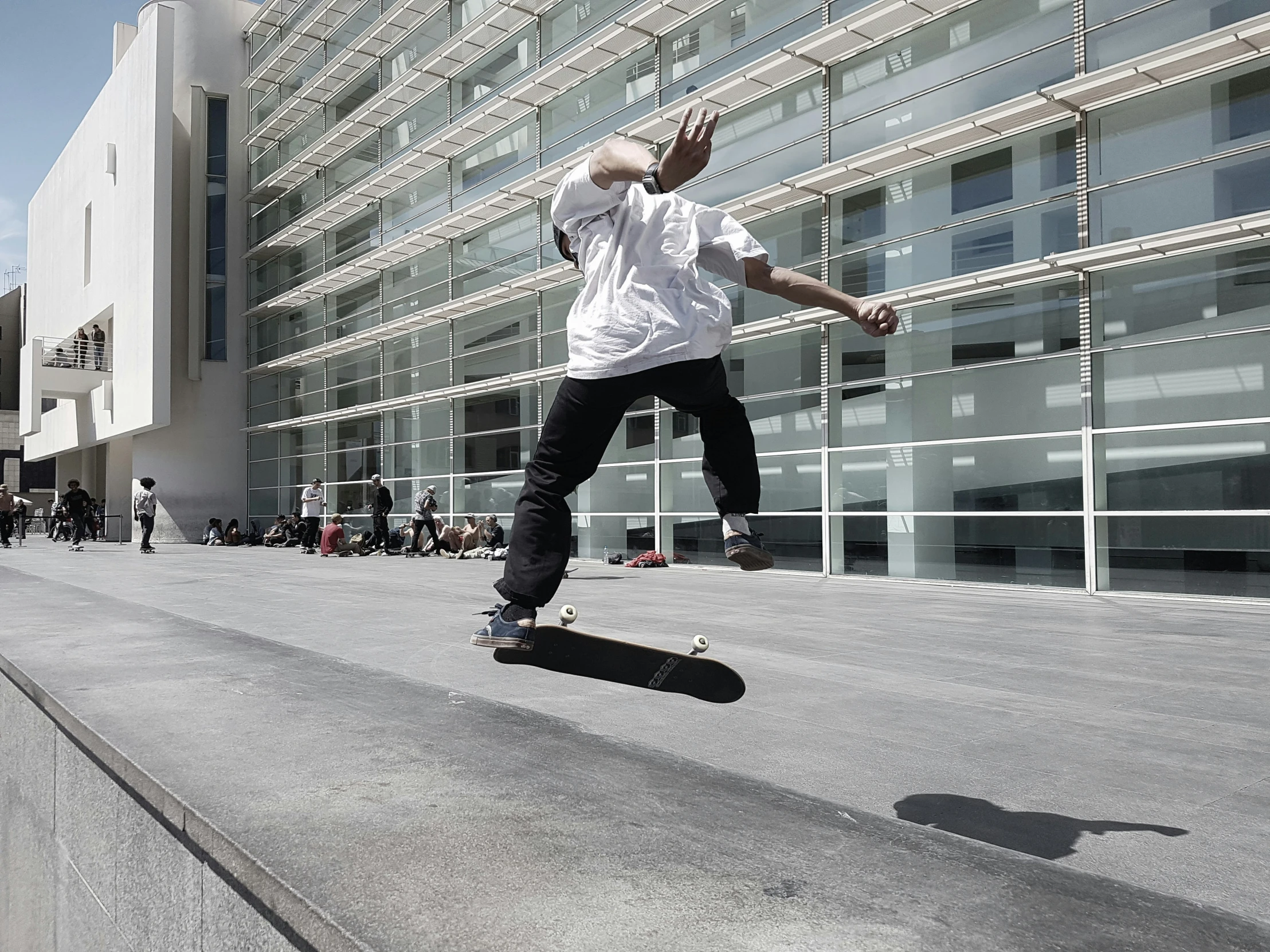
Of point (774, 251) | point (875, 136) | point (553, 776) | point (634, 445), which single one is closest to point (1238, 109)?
point (875, 136)

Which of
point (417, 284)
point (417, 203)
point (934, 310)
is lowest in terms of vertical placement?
point (934, 310)

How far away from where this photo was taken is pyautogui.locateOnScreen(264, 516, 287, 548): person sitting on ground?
30.1m

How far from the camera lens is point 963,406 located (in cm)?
1411

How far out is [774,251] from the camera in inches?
673

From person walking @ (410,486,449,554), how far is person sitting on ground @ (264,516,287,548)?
344 inches

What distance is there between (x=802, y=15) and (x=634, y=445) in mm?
8598

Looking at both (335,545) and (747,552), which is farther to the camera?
(335,545)

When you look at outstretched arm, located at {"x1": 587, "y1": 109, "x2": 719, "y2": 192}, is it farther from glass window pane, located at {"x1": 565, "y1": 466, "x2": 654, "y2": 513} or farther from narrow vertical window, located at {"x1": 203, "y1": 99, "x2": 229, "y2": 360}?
narrow vertical window, located at {"x1": 203, "y1": 99, "x2": 229, "y2": 360}

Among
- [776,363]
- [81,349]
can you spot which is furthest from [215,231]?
[776,363]

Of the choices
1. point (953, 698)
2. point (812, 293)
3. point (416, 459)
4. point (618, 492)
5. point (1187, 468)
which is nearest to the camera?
point (812, 293)

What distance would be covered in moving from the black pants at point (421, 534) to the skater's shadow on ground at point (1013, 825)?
1840cm

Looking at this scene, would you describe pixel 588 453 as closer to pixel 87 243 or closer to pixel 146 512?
pixel 146 512

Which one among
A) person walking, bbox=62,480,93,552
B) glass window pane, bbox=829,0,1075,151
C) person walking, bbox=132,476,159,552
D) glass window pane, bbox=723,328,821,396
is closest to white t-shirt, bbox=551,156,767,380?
glass window pane, bbox=829,0,1075,151

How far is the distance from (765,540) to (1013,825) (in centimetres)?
1371
